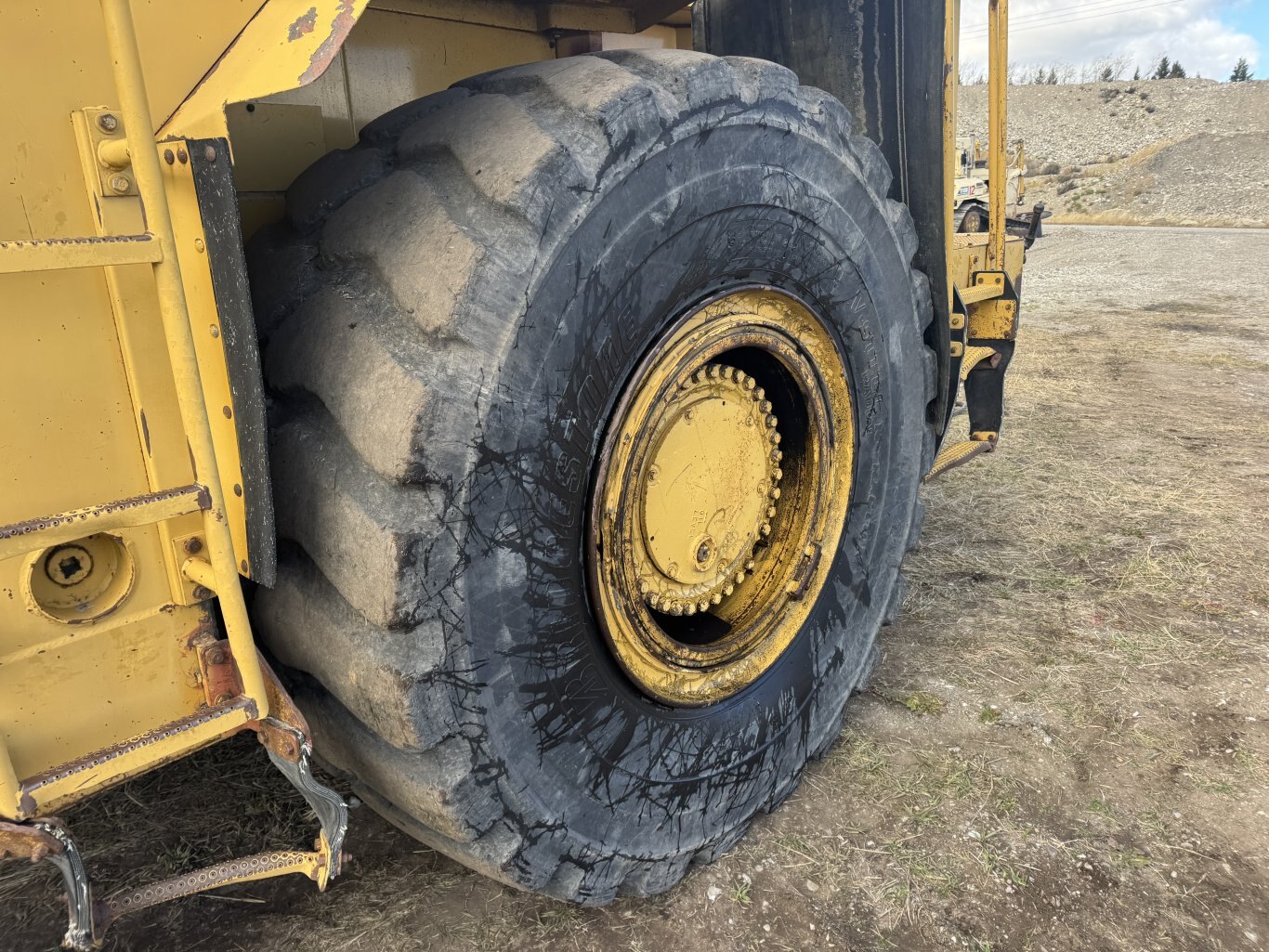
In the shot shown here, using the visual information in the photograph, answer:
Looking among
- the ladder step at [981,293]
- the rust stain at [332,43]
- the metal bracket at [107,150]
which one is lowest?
the ladder step at [981,293]

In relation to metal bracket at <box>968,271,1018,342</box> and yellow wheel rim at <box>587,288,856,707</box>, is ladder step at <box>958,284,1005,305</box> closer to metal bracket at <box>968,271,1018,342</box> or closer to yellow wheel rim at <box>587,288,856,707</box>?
metal bracket at <box>968,271,1018,342</box>

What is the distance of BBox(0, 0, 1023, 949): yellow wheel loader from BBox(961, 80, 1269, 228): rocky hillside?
30.4 metres

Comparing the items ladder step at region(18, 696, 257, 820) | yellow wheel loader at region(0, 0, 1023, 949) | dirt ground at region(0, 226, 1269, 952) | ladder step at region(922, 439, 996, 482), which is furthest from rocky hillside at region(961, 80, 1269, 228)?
ladder step at region(18, 696, 257, 820)

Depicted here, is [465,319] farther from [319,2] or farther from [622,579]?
[622,579]

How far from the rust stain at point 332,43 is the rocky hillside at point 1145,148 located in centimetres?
3140

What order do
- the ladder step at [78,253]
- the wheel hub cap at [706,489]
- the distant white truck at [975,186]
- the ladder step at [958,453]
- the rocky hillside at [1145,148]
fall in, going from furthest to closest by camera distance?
the rocky hillside at [1145,148]
the distant white truck at [975,186]
the ladder step at [958,453]
the wheel hub cap at [706,489]
the ladder step at [78,253]

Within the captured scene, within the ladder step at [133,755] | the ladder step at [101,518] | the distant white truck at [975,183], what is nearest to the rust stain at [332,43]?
the ladder step at [101,518]

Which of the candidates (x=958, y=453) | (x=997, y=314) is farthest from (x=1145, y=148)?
(x=958, y=453)

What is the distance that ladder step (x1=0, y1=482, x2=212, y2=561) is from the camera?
1.13m

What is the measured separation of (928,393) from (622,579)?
134 centimetres

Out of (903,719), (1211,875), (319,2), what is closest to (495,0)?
(319,2)

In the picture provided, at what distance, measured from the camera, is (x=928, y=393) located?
267cm

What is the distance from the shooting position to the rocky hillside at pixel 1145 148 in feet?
99.2

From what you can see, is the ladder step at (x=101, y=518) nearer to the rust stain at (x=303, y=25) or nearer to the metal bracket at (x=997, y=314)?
the rust stain at (x=303, y=25)
